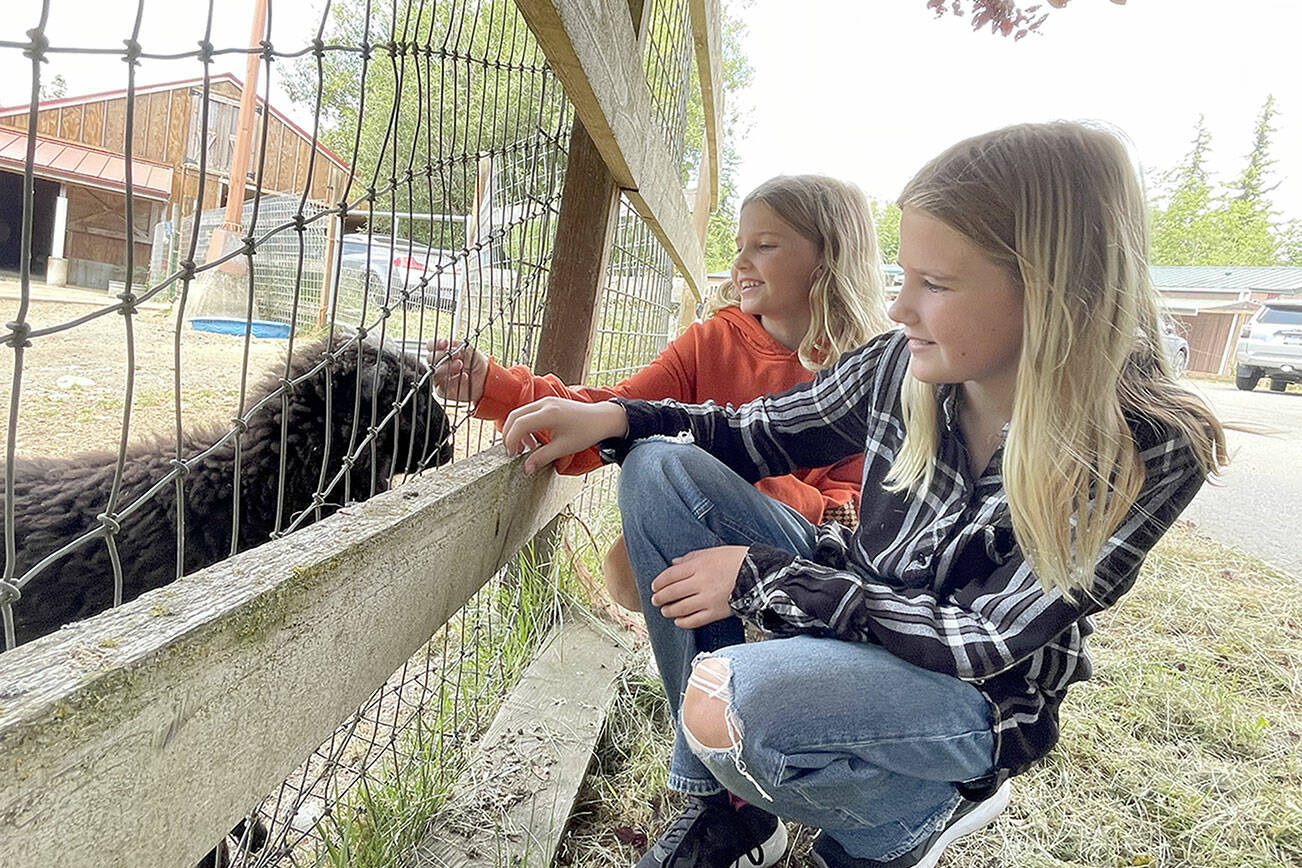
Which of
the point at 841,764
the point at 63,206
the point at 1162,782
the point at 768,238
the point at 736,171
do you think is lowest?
the point at 1162,782

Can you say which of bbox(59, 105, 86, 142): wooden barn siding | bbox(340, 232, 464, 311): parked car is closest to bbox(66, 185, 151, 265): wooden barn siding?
bbox(59, 105, 86, 142): wooden barn siding

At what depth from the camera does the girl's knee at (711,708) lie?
131 centimetres

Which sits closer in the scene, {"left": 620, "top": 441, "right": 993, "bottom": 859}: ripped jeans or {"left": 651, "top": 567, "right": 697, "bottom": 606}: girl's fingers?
{"left": 620, "top": 441, "right": 993, "bottom": 859}: ripped jeans

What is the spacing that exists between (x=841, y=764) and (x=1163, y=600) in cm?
276

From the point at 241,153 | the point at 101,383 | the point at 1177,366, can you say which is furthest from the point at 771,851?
the point at 101,383

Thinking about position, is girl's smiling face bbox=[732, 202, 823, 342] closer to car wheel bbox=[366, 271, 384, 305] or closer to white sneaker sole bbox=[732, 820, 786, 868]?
car wheel bbox=[366, 271, 384, 305]

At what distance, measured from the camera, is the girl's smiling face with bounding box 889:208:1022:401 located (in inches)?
53.2

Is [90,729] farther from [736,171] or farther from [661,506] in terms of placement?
[736,171]

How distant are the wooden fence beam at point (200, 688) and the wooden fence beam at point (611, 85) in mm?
632

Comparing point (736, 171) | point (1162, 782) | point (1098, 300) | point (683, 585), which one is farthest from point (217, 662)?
point (736, 171)

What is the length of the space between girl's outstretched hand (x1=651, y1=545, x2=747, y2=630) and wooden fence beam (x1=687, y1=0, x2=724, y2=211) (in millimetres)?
2061

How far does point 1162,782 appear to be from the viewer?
2.03 meters

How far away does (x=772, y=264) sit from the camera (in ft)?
6.90

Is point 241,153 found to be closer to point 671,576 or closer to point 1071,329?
point 671,576
